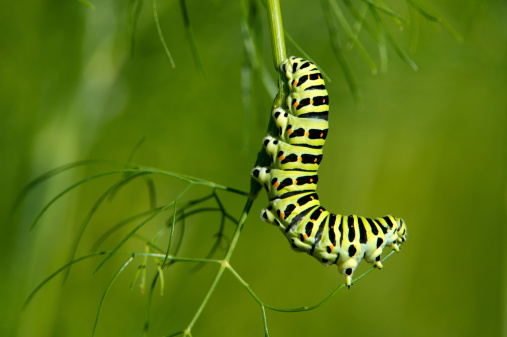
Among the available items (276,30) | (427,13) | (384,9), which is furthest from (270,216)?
(427,13)

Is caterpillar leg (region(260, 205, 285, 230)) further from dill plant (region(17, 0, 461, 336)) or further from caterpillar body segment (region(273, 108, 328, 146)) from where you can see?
caterpillar body segment (region(273, 108, 328, 146))

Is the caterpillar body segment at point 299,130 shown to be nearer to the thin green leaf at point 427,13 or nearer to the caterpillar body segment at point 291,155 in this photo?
the caterpillar body segment at point 291,155

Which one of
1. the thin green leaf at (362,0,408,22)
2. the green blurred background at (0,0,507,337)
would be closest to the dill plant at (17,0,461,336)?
the thin green leaf at (362,0,408,22)

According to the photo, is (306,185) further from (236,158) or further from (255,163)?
(236,158)

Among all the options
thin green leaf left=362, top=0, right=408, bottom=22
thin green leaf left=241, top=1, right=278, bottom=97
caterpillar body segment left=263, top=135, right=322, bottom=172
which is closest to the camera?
caterpillar body segment left=263, top=135, right=322, bottom=172

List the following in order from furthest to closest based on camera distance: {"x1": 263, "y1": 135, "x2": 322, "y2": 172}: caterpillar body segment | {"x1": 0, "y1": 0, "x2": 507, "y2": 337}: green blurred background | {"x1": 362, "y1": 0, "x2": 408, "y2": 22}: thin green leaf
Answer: {"x1": 0, "y1": 0, "x2": 507, "y2": 337}: green blurred background < {"x1": 362, "y1": 0, "x2": 408, "y2": 22}: thin green leaf < {"x1": 263, "y1": 135, "x2": 322, "y2": 172}: caterpillar body segment

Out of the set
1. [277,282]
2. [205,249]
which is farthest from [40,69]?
[277,282]

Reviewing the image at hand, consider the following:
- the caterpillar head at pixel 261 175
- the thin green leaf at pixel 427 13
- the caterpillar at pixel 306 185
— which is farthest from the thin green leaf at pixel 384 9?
the caterpillar head at pixel 261 175
